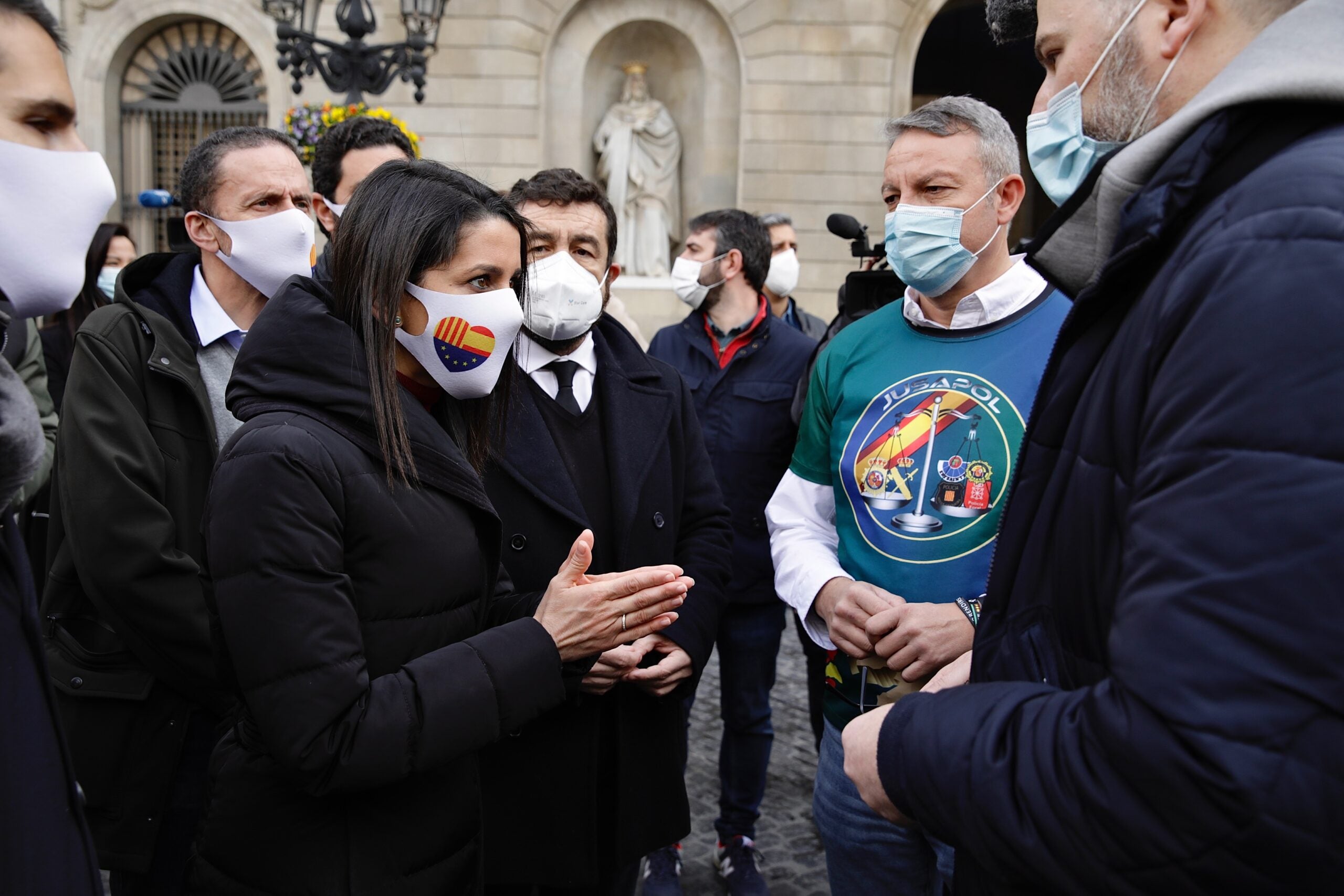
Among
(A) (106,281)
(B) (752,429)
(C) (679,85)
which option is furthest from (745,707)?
(C) (679,85)

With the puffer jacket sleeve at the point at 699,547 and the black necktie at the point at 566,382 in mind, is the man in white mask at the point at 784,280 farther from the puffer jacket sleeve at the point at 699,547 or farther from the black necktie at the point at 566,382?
the black necktie at the point at 566,382

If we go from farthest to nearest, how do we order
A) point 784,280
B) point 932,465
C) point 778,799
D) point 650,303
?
point 650,303
point 784,280
point 778,799
point 932,465

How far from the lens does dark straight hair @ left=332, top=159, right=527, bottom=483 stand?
5.61 feet

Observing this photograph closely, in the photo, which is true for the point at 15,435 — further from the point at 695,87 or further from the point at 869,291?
the point at 695,87

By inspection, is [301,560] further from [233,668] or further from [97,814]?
[97,814]

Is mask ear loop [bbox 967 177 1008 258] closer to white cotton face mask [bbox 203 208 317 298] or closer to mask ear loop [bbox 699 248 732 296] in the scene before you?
white cotton face mask [bbox 203 208 317 298]

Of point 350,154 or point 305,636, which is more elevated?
point 350,154

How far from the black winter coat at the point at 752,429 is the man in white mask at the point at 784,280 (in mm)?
1868

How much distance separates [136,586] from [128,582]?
0.02 m

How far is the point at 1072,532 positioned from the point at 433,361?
117 centimetres

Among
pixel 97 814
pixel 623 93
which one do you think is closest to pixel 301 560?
pixel 97 814

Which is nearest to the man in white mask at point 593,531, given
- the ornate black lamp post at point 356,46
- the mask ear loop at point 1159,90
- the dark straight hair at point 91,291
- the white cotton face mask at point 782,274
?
the mask ear loop at point 1159,90

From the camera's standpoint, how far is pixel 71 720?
2250mm

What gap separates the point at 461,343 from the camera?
1.89 metres
